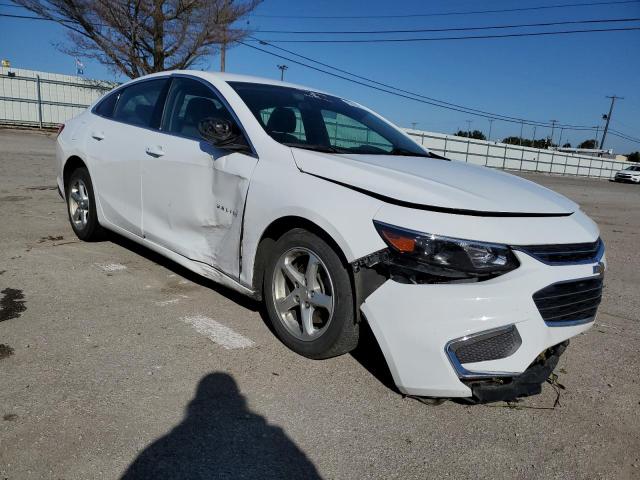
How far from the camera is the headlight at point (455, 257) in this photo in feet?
7.48

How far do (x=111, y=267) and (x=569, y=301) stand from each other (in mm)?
3599

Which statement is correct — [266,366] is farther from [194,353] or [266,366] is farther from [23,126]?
[23,126]

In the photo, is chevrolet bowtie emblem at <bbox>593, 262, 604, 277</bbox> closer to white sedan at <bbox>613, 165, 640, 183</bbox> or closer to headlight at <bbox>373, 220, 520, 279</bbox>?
headlight at <bbox>373, 220, 520, 279</bbox>

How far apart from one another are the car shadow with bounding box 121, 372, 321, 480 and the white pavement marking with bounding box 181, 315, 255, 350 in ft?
2.08

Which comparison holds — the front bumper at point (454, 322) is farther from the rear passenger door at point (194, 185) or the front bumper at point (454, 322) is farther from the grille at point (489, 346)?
the rear passenger door at point (194, 185)

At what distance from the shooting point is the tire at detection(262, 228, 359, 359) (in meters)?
2.63

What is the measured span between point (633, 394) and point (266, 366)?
6.85ft

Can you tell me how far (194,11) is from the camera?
2309cm

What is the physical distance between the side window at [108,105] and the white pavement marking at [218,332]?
236cm

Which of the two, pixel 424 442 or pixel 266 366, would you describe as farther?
pixel 266 366

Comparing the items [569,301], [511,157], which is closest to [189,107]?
[569,301]

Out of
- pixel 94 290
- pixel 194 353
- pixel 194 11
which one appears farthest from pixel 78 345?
pixel 194 11

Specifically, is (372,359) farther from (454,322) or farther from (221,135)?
(221,135)

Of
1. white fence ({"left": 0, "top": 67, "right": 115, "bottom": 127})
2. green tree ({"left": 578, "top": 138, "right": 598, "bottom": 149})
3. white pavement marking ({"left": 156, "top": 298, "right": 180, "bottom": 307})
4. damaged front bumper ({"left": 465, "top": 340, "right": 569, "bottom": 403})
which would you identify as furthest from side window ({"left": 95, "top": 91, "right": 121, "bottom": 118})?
green tree ({"left": 578, "top": 138, "right": 598, "bottom": 149})
